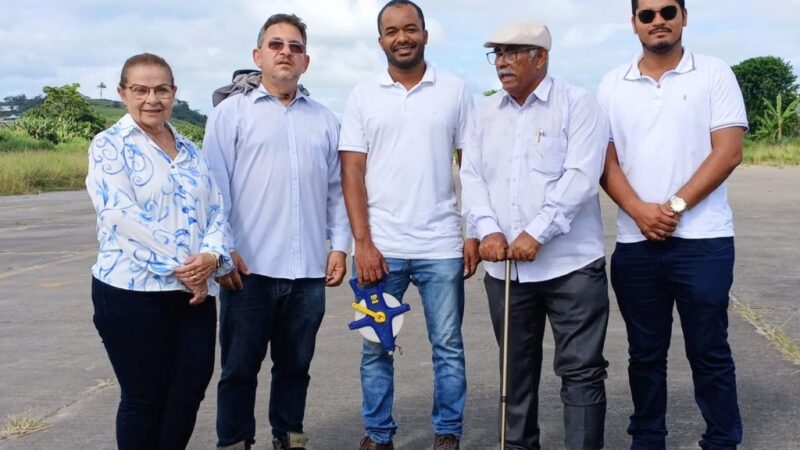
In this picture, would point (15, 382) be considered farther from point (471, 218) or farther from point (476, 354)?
point (471, 218)

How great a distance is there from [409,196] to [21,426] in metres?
2.54

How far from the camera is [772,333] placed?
7426 mm

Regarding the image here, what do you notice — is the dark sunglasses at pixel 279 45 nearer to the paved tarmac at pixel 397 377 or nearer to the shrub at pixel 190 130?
the paved tarmac at pixel 397 377

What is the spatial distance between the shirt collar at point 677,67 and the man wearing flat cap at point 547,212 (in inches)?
9.8

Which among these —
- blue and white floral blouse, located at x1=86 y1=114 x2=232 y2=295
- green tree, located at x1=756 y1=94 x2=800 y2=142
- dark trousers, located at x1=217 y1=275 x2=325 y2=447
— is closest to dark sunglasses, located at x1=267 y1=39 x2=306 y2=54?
blue and white floral blouse, located at x1=86 y1=114 x2=232 y2=295

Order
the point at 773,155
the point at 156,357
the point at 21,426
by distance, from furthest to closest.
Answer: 1. the point at 773,155
2. the point at 21,426
3. the point at 156,357

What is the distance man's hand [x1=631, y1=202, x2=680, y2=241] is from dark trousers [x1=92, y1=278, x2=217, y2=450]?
1872 mm

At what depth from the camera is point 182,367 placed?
4.04m

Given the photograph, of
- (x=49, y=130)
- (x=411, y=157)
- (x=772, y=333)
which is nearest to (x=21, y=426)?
(x=411, y=157)

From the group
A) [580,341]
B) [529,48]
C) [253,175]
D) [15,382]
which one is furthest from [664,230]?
[15,382]

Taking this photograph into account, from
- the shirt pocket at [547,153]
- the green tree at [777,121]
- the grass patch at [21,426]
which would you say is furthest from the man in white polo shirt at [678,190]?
the green tree at [777,121]

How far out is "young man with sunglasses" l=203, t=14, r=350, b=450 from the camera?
14.8ft

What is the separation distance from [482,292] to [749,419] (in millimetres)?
4427

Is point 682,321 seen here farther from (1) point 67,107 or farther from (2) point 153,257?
(1) point 67,107
